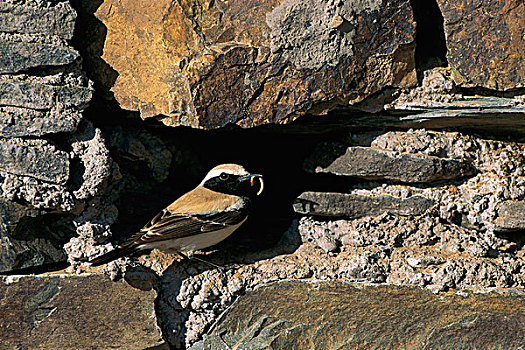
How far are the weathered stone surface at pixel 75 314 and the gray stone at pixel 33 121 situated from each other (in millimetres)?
752

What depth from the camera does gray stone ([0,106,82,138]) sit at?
3.10 m

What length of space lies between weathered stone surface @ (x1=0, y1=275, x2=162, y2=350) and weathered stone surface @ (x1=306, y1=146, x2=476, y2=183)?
1320 mm

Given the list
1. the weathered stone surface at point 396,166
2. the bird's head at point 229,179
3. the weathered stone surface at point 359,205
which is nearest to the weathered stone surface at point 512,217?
the weathered stone surface at point 396,166

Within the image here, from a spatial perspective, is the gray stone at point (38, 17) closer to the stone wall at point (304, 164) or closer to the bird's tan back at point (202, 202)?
the stone wall at point (304, 164)

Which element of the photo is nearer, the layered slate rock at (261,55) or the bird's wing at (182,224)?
the layered slate rock at (261,55)

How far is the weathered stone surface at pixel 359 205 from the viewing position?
3523mm

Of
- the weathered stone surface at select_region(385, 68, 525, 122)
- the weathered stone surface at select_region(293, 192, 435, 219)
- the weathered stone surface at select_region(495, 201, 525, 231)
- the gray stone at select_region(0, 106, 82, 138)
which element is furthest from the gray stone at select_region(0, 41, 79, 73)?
the weathered stone surface at select_region(495, 201, 525, 231)

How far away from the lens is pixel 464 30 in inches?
124

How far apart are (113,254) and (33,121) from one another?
79cm

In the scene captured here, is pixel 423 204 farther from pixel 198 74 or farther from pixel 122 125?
pixel 122 125

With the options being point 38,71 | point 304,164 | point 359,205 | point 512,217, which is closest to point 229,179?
point 304,164

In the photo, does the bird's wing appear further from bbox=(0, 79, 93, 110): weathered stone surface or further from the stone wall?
bbox=(0, 79, 93, 110): weathered stone surface

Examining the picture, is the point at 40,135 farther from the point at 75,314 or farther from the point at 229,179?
the point at 229,179

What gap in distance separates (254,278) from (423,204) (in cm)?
106
